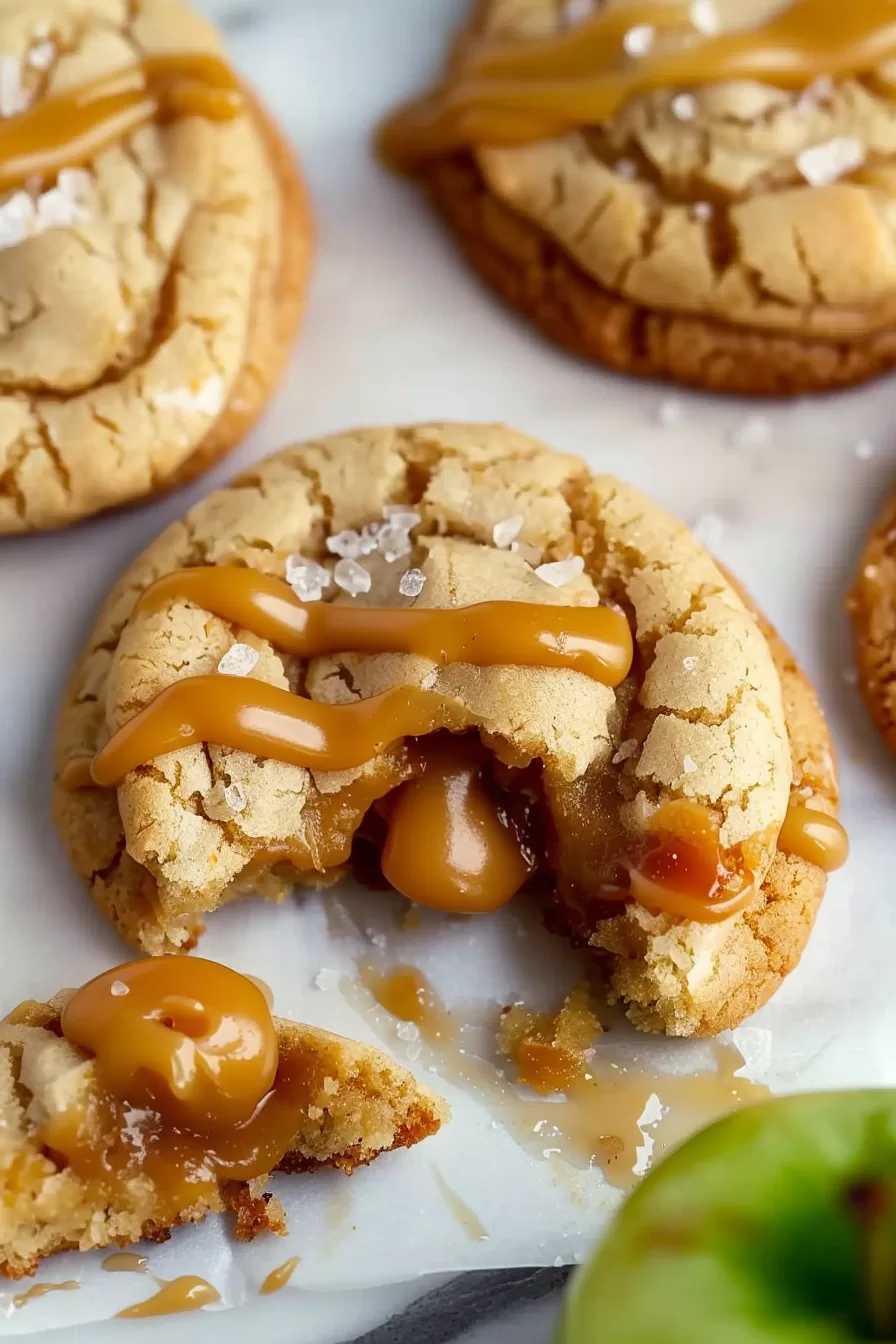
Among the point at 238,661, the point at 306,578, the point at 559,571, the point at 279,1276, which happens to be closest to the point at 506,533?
the point at 559,571

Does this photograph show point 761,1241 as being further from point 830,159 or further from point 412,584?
point 830,159

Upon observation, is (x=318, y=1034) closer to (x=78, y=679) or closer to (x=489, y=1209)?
(x=489, y=1209)

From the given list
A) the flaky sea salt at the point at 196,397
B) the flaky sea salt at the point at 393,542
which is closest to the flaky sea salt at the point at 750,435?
the flaky sea salt at the point at 393,542

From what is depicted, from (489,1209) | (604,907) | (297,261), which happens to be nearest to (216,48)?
(297,261)

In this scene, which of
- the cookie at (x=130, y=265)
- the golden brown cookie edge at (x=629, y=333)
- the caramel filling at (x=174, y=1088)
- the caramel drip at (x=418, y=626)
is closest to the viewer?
the caramel filling at (x=174, y=1088)

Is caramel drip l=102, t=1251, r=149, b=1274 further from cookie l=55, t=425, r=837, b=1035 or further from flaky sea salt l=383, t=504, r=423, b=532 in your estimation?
flaky sea salt l=383, t=504, r=423, b=532

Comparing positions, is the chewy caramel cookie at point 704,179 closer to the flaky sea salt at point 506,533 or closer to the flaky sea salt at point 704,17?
the flaky sea salt at point 704,17

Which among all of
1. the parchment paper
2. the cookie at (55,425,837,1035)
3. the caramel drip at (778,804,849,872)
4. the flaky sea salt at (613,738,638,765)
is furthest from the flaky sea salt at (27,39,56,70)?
the caramel drip at (778,804,849,872)
